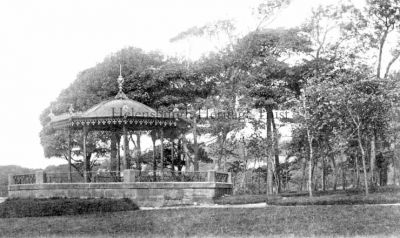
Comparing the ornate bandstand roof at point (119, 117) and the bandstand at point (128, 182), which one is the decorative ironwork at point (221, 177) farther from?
the ornate bandstand roof at point (119, 117)

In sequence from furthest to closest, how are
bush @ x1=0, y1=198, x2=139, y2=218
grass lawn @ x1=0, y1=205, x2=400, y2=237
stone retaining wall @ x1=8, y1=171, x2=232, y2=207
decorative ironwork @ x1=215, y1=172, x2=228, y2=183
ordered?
decorative ironwork @ x1=215, y1=172, x2=228, y2=183, stone retaining wall @ x1=8, y1=171, x2=232, y2=207, bush @ x1=0, y1=198, x2=139, y2=218, grass lawn @ x1=0, y1=205, x2=400, y2=237

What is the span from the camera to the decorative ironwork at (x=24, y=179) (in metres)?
29.1

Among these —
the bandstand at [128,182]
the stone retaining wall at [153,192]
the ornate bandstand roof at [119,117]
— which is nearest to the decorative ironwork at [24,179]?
the bandstand at [128,182]

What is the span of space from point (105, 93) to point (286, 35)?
49.8ft

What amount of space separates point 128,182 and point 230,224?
1111cm

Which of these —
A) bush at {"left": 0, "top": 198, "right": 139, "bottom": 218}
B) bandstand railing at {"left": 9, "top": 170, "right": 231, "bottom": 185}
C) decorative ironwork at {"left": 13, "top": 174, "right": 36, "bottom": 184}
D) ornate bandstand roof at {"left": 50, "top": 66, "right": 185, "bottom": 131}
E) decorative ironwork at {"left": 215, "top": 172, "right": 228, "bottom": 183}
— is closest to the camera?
bush at {"left": 0, "top": 198, "right": 139, "bottom": 218}

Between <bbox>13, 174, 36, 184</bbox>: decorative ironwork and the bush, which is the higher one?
<bbox>13, 174, 36, 184</bbox>: decorative ironwork

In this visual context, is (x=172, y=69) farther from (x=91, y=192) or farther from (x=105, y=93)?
(x=91, y=192)

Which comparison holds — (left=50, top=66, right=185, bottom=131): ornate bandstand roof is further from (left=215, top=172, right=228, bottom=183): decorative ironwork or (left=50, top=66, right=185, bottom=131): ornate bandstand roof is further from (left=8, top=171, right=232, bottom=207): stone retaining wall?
(left=215, top=172, right=228, bottom=183): decorative ironwork

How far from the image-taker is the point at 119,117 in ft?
88.9

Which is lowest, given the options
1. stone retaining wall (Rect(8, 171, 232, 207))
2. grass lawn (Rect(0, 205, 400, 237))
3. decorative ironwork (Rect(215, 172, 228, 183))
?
grass lawn (Rect(0, 205, 400, 237))

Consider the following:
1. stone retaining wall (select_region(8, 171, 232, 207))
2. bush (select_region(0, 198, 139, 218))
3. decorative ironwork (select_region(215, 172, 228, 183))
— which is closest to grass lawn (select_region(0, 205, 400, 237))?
bush (select_region(0, 198, 139, 218))

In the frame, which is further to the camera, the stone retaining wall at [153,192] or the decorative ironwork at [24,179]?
the decorative ironwork at [24,179]

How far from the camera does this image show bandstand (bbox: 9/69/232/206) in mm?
26234
